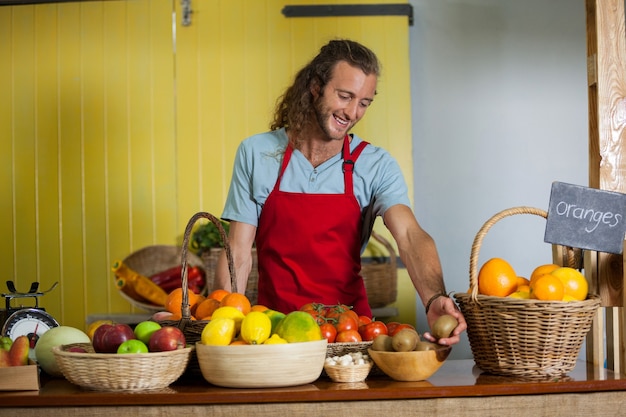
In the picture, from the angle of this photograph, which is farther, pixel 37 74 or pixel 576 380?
pixel 37 74

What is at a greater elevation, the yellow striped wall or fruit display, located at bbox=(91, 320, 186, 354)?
the yellow striped wall

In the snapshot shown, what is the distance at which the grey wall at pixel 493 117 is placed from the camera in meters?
5.00

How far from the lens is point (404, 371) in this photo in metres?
2.02

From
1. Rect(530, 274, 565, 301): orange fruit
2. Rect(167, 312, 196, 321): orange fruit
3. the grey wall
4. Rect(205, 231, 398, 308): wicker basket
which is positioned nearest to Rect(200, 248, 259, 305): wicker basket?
Rect(205, 231, 398, 308): wicker basket

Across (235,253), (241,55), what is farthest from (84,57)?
(235,253)

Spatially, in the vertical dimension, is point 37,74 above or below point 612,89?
above

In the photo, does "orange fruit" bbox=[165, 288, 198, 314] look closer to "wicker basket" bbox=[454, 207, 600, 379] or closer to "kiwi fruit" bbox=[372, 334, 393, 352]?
"kiwi fruit" bbox=[372, 334, 393, 352]

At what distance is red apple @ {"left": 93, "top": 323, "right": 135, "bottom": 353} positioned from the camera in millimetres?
2008

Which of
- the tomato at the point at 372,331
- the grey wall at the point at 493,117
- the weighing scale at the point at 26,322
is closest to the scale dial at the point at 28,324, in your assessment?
the weighing scale at the point at 26,322

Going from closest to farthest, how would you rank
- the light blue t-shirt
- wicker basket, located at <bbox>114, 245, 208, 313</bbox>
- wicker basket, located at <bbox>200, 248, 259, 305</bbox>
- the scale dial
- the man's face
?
the scale dial → the man's face → the light blue t-shirt → wicker basket, located at <bbox>200, 248, 259, 305</bbox> → wicker basket, located at <bbox>114, 245, 208, 313</bbox>

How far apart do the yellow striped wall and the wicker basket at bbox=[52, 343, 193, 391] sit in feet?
10.2

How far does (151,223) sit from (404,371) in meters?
3.29

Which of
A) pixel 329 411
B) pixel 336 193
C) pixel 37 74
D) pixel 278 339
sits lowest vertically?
pixel 329 411

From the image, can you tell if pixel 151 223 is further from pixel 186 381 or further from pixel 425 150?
pixel 186 381
